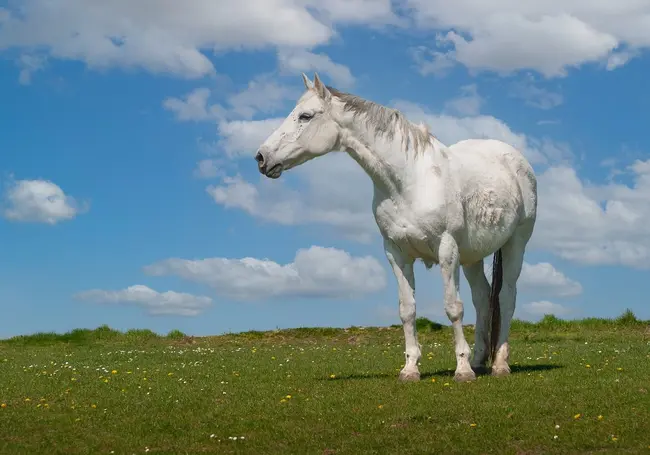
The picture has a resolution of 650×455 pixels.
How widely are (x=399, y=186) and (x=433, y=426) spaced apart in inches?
160

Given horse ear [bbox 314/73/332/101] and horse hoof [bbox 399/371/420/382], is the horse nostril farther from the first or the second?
horse hoof [bbox 399/371/420/382]

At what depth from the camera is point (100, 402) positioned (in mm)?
12484

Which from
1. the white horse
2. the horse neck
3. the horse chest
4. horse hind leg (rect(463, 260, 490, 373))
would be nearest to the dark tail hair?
horse hind leg (rect(463, 260, 490, 373))

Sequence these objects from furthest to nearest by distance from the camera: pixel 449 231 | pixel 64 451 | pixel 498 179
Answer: pixel 498 179 < pixel 449 231 < pixel 64 451

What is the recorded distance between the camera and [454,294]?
12219mm

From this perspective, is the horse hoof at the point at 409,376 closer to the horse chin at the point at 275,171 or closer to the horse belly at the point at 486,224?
the horse belly at the point at 486,224

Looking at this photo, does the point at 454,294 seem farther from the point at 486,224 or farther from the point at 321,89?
the point at 321,89

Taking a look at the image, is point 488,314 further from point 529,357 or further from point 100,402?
point 100,402

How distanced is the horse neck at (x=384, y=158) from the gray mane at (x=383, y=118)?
0.37ft

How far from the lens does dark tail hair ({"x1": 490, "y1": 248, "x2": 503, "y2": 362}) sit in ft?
45.0

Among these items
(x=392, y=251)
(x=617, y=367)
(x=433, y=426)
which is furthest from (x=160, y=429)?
(x=617, y=367)

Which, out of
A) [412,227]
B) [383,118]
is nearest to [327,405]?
[412,227]

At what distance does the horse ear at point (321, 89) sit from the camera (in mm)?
12281

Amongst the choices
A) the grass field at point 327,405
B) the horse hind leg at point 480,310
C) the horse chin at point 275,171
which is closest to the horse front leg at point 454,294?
the grass field at point 327,405
